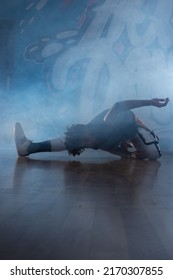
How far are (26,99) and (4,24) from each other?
4.91ft

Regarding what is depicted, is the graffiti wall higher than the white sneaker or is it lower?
higher

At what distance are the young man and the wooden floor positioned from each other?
5.89 feet

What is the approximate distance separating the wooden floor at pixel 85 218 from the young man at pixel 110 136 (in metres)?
1.79

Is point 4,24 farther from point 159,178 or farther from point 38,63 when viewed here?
point 159,178

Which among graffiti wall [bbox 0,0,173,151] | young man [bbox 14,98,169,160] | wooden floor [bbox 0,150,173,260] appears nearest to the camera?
wooden floor [bbox 0,150,173,260]

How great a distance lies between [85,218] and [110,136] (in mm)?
3061

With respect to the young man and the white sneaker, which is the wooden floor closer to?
the young man

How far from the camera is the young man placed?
4672mm

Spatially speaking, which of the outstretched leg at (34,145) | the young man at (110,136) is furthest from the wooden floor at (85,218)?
the outstretched leg at (34,145)

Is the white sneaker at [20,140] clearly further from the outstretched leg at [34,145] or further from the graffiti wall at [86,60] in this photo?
the graffiti wall at [86,60]

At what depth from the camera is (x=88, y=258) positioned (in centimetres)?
117

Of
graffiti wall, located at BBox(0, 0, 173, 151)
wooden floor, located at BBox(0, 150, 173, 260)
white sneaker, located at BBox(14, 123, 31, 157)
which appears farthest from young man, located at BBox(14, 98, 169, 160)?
graffiti wall, located at BBox(0, 0, 173, 151)

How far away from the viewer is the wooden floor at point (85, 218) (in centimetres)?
126
